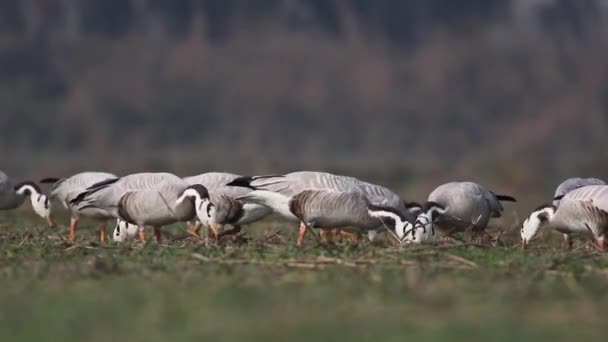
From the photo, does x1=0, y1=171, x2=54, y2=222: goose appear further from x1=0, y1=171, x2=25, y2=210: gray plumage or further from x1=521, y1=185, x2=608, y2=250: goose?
x1=521, y1=185, x2=608, y2=250: goose

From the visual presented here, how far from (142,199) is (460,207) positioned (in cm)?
376

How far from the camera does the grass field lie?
20.6 feet

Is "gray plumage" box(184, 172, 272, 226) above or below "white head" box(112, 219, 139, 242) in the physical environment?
above

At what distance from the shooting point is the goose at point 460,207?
13656 millimetres

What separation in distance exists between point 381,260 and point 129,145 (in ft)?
220

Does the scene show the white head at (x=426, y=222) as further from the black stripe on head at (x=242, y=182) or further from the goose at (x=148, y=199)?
the goose at (x=148, y=199)

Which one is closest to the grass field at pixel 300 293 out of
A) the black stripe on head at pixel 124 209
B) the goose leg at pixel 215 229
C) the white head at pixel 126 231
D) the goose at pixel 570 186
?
the goose leg at pixel 215 229

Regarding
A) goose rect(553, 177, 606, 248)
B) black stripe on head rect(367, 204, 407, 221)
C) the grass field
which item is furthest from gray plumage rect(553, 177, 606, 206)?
the grass field

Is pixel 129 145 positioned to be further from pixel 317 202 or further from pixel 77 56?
pixel 317 202

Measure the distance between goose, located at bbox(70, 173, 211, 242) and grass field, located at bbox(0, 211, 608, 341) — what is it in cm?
165

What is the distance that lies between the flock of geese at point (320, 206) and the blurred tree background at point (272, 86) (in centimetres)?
5117

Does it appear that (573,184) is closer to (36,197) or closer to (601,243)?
(601,243)

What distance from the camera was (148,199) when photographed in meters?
13.2

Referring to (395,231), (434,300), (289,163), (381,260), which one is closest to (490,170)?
(289,163)
